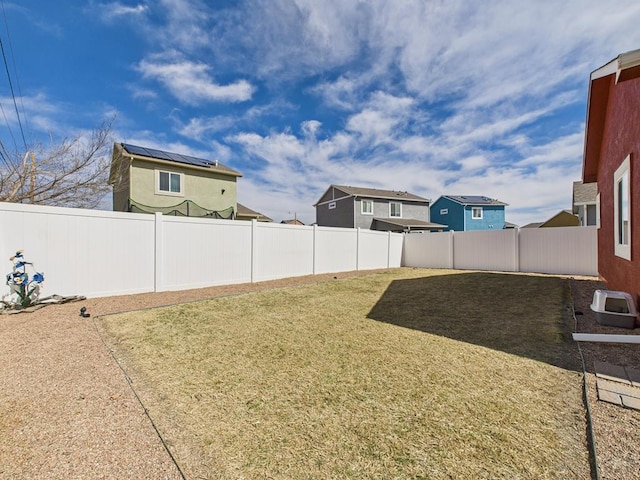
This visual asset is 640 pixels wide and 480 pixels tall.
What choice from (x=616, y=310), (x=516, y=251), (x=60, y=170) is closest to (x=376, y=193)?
(x=516, y=251)

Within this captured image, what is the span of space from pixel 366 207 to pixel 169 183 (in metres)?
14.2

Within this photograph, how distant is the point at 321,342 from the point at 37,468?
2.82 m

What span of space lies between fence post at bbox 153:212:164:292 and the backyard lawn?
1.95 metres

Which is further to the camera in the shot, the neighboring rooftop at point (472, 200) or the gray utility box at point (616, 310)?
the neighboring rooftop at point (472, 200)

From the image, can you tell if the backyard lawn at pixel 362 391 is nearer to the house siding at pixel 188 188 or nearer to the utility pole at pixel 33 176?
the utility pole at pixel 33 176

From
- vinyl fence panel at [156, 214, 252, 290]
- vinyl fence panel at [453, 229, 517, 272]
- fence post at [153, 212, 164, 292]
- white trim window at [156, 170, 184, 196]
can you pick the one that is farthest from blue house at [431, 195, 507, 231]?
fence post at [153, 212, 164, 292]

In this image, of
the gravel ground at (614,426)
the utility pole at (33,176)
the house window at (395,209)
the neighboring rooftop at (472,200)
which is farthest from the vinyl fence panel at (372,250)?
the neighboring rooftop at (472,200)

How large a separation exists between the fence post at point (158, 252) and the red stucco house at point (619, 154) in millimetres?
8676

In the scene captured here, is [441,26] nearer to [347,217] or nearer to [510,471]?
[510,471]

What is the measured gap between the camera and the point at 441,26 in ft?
24.2

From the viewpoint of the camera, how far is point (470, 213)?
89.5 feet

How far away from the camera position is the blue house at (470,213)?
27.2 m

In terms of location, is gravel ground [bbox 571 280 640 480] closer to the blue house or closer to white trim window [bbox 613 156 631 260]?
white trim window [bbox 613 156 631 260]

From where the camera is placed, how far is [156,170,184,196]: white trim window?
13.6 m
